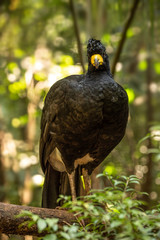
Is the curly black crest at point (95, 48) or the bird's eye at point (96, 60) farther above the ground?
the curly black crest at point (95, 48)

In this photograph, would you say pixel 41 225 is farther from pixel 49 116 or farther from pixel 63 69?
pixel 63 69

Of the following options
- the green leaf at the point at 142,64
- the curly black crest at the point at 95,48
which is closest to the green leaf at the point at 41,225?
the curly black crest at the point at 95,48

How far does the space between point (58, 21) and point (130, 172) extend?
12.3 feet

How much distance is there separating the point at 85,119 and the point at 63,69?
3.18 meters

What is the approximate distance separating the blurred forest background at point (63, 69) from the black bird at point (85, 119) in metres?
1.10

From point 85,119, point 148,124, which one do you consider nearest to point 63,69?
point 148,124

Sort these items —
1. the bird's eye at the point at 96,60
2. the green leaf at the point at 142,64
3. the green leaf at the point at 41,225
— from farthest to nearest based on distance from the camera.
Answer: the green leaf at the point at 142,64, the bird's eye at the point at 96,60, the green leaf at the point at 41,225

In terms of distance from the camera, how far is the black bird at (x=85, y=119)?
3207mm

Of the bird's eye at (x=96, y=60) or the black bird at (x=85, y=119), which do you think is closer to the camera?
the black bird at (x=85, y=119)

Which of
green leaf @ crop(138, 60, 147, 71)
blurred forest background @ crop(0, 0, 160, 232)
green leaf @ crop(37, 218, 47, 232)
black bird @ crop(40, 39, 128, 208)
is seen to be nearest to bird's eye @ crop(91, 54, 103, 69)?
black bird @ crop(40, 39, 128, 208)

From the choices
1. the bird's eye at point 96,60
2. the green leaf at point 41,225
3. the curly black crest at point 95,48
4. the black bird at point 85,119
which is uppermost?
the curly black crest at point 95,48

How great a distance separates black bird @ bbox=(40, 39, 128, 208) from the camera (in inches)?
126

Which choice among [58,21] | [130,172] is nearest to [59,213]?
[130,172]

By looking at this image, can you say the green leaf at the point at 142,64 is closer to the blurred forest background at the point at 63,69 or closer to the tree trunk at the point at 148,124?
the blurred forest background at the point at 63,69
